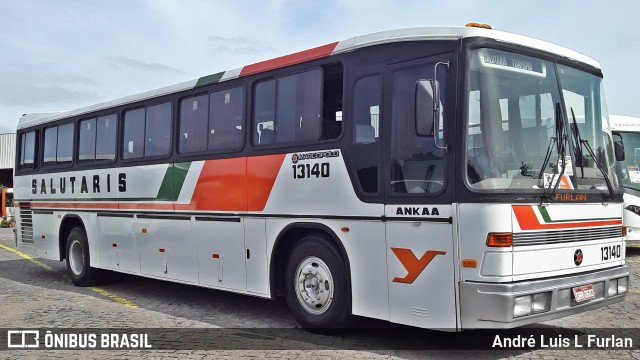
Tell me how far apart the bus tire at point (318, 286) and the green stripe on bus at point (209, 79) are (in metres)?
2.86

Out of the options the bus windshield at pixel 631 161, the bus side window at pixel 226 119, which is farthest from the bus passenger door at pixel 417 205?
the bus windshield at pixel 631 161

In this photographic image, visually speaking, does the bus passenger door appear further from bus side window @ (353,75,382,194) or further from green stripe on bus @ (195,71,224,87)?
green stripe on bus @ (195,71,224,87)

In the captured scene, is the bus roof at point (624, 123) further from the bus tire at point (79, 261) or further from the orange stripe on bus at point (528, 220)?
the bus tire at point (79, 261)

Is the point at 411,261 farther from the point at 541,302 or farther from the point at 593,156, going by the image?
the point at 593,156

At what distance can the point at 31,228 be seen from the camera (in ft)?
44.6

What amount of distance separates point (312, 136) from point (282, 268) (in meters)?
1.70

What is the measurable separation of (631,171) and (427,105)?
37.3 feet

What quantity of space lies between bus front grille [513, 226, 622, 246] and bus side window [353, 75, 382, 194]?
156 cm

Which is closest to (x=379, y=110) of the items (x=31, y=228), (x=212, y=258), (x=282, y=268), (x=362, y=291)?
(x=362, y=291)

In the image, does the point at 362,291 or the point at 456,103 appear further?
the point at 362,291

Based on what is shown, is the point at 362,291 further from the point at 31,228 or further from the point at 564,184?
the point at 31,228

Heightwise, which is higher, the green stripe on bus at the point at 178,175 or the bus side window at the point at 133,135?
the bus side window at the point at 133,135

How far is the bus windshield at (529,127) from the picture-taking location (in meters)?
5.81

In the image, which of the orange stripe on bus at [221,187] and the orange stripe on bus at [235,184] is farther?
the orange stripe on bus at [221,187]
